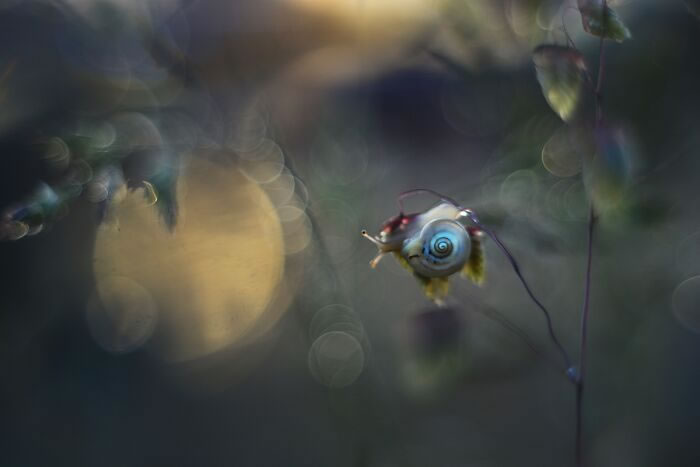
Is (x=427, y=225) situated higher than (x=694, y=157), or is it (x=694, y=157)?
(x=427, y=225)

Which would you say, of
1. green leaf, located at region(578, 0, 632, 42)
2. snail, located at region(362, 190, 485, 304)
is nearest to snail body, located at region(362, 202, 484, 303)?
snail, located at region(362, 190, 485, 304)

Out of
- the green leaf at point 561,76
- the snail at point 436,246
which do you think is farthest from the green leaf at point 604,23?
the snail at point 436,246

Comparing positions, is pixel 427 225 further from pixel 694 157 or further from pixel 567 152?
pixel 694 157

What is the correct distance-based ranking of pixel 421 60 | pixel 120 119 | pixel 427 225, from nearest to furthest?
pixel 427 225
pixel 120 119
pixel 421 60

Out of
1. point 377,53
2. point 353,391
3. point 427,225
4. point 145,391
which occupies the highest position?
point 427,225

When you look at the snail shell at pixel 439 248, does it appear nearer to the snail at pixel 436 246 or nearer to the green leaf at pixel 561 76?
the snail at pixel 436 246

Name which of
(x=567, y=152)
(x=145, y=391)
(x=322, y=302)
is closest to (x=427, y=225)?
(x=567, y=152)

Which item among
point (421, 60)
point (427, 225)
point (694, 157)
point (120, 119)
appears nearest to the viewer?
point (427, 225)

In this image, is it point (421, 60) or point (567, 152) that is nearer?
point (567, 152)
